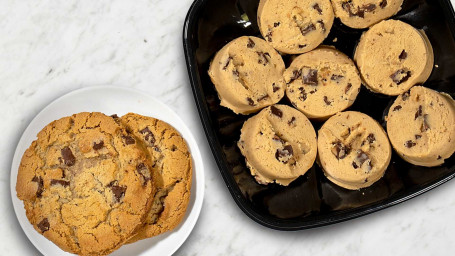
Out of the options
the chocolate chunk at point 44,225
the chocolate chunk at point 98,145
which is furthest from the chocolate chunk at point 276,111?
the chocolate chunk at point 44,225

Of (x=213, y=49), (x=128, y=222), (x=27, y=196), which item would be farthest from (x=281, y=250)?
(x=27, y=196)

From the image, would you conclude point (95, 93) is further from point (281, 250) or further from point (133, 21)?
point (281, 250)

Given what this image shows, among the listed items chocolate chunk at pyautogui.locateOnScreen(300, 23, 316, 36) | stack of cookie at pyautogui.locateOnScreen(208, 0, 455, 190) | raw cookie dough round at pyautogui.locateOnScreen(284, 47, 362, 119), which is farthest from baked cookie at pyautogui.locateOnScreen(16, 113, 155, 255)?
chocolate chunk at pyautogui.locateOnScreen(300, 23, 316, 36)

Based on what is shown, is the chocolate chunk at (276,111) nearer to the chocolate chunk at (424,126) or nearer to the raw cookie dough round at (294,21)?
the raw cookie dough round at (294,21)

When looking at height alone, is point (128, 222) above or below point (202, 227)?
above

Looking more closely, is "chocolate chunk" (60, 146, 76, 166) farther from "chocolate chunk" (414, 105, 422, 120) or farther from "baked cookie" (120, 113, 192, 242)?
"chocolate chunk" (414, 105, 422, 120)

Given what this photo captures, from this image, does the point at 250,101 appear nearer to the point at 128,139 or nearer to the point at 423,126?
the point at 128,139
